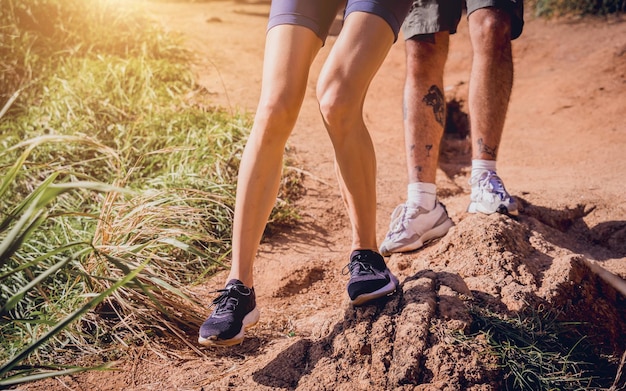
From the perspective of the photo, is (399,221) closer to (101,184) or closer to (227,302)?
(227,302)

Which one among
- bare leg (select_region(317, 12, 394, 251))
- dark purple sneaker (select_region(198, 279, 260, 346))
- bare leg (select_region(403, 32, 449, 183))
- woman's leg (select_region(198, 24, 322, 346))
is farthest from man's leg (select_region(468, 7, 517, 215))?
dark purple sneaker (select_region(198, 279, 260, 346))

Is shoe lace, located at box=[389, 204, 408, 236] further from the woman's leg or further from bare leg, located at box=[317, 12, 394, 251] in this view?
the woman's leg

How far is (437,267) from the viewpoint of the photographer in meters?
2.38

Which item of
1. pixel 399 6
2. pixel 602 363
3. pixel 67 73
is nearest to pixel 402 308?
pixel 602 363

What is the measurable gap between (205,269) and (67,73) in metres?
2.82

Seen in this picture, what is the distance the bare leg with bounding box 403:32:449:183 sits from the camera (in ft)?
9.44

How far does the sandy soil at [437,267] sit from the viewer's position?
6.08ft

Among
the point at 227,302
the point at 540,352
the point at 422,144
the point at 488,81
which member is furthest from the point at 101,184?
the point at 488,81

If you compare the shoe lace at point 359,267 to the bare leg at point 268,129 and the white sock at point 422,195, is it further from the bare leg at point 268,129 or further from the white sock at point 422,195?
the white sock at point 422,195

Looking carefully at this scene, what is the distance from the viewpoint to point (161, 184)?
333 cm

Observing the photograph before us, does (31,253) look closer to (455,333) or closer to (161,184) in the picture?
(161,184)

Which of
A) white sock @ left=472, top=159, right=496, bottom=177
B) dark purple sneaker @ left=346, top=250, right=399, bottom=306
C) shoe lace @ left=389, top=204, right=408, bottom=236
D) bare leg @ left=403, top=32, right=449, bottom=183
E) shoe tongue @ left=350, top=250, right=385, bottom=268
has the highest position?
bare leg @ left=403, top=32, right=449, bottom=183

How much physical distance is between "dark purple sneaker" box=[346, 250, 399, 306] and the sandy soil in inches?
2.2

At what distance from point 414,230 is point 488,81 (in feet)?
2.60
